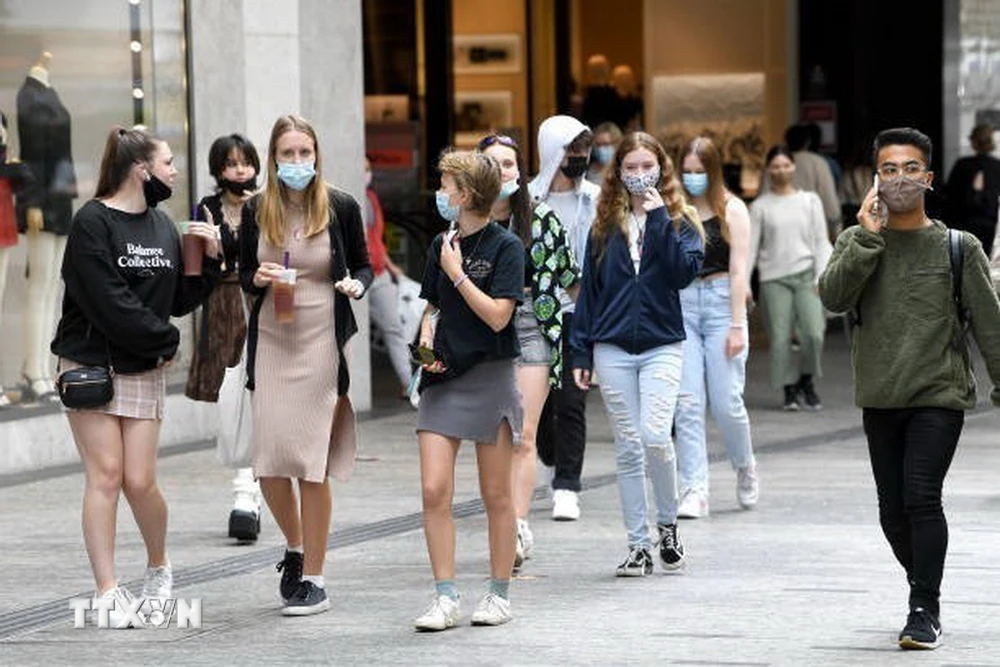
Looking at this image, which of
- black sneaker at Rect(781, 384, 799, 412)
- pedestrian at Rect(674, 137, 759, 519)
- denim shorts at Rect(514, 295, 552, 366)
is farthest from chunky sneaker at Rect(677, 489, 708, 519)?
black sneaker at Rect(781, 384, 799, 412)

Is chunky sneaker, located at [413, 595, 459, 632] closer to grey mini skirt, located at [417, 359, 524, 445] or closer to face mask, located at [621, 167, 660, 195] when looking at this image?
grey mini skirt, located at [417, 359, 524, 445]

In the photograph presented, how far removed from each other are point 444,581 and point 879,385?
1.72m

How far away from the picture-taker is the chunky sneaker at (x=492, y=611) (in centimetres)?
877

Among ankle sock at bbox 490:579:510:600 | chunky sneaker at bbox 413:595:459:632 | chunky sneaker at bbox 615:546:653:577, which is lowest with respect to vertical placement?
chunky sneaker at bbox 615:546:653:577

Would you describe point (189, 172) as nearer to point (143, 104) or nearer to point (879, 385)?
point (143, 104)

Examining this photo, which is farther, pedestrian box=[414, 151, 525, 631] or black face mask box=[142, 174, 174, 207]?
black face mask box=[142, 174, 174, 207]

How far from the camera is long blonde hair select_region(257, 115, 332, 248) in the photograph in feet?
29.7

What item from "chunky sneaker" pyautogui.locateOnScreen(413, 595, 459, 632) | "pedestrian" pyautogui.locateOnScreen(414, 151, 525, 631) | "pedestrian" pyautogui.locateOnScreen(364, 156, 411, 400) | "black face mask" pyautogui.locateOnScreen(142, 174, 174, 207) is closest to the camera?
"chunky sneaker" pyautogui.locateOnScreen(413, 595, 459, 632)

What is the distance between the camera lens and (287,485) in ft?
30.3

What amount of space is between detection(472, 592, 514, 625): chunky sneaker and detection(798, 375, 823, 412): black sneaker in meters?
8.28

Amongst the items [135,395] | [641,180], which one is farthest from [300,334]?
[641,180]

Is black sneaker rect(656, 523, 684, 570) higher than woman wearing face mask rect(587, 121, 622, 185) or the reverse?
the reverse

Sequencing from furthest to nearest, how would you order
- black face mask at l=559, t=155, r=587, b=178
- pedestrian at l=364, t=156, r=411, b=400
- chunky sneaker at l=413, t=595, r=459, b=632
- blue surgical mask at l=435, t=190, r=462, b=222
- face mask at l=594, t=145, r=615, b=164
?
pedestrian at l=364, t=156, r=411, b=400, face mask at l=594, t=145, r=615, b=164, black face mask at l=559, t=155, r=587, b=178, blue surgical mask at l=435, t=190, r=462, b=222, chunky sneaker at l=413, t=595, r=459, b=632

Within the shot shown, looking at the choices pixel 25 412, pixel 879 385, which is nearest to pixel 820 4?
pixel 25 412
